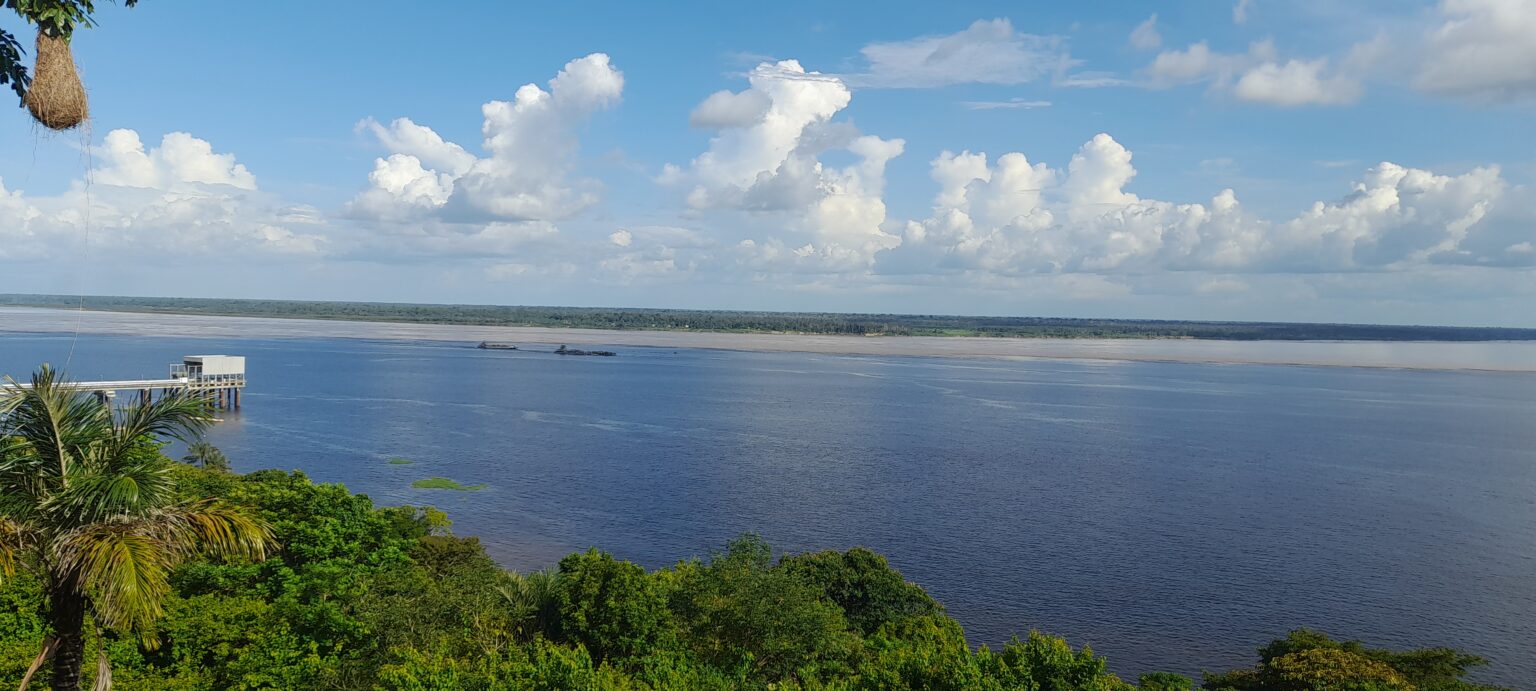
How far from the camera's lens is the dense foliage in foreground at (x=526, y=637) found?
17.5 meters

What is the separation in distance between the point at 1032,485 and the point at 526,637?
160 ft

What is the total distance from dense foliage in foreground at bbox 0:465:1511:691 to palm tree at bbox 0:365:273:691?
4.43 metres

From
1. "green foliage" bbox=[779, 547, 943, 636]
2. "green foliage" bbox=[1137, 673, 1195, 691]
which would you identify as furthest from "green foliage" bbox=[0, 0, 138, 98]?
"green foliage" bbox=[779, 547, 943, 636]

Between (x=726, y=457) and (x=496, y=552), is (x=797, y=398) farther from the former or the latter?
(x=496, y=552)

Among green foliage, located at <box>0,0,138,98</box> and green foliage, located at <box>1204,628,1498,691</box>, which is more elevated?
green foliage, located at <box>0,0,138,98</box>

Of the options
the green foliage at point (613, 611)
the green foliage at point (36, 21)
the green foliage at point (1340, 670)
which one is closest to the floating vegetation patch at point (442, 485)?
the green foliage at point (613, 611)

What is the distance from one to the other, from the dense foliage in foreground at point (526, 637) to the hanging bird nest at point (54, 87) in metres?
8.67

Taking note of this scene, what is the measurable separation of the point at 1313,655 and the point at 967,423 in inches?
2809

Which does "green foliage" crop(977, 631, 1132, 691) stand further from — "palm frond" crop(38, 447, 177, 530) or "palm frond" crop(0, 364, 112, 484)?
"palm frond" crop(0, 364, 112, 484)

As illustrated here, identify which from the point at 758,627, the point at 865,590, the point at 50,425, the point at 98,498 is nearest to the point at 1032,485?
the point at 865,590

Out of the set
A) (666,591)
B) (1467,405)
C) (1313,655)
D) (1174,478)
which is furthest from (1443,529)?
(1467,405)

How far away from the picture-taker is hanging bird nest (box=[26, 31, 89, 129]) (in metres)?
6.84

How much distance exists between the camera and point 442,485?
64312 millimetres

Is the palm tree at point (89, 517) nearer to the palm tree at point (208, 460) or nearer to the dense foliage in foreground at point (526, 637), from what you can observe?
the dense foliage in foreground at point (526, 637)
